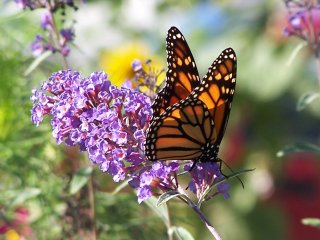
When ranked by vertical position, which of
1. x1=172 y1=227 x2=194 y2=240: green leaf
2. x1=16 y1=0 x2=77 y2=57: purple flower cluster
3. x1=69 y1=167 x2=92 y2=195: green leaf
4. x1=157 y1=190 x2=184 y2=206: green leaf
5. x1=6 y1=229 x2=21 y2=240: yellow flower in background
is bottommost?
x1=172 y1=227 x2=194 y2=240: green leaf

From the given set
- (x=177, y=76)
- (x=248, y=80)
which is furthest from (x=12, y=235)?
(x=248, y=80)

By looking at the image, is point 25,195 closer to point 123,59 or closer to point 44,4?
point 44,4

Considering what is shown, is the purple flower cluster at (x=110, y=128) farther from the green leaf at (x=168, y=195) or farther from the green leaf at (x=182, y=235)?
the green leaf at (x=182, y=235)

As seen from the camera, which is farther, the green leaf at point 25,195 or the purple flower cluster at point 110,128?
the green leaf at point 25,195

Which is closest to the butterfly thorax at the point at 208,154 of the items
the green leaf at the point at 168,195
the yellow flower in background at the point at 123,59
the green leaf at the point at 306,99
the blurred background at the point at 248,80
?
the green leaf at the point at 168,195

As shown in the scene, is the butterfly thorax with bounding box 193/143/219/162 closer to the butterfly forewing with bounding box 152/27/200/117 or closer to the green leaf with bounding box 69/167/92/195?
the butterfly forewing with bounding box 152/27/200/117

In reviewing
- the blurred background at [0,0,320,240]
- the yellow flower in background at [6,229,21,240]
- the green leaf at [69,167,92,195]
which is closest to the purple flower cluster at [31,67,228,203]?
the green leaf at [69,167,92,195]

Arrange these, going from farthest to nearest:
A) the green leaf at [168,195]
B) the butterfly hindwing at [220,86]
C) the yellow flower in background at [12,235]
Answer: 1. the yellow flower in background at [12,235]
2. the butterfly hindwing at [220,86]
3. the green leaf at [168,195]
